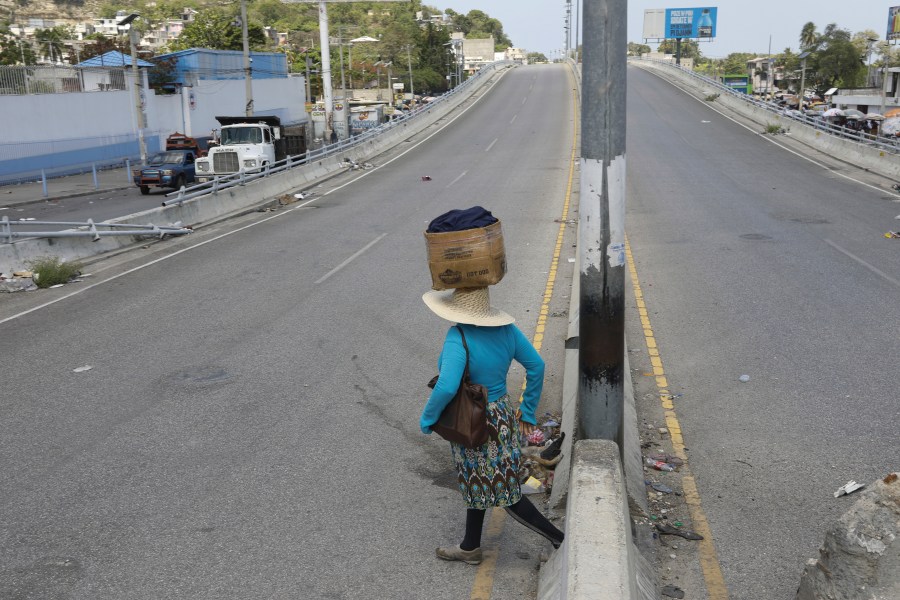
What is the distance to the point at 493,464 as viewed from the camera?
5.00 metres

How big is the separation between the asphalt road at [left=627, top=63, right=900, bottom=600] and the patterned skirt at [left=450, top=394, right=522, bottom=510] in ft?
4.88

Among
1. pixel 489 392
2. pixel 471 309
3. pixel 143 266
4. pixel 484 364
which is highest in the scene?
pixel 471 309

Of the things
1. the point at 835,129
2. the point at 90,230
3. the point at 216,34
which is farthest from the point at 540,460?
the point at 216,34

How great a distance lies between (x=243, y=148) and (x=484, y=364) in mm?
27778

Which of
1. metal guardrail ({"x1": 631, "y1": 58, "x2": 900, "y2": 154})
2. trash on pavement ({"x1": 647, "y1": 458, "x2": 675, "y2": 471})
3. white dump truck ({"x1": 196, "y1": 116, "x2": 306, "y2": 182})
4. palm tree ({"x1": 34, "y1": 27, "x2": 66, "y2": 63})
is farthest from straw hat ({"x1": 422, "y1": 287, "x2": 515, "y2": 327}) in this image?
palm tree ({"x1": 34, "y1": 27, "x2": 66, "y2": 63})

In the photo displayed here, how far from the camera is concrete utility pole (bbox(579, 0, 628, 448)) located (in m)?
5.78

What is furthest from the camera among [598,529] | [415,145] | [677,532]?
[415,145]

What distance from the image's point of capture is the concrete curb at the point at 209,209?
1612 cm

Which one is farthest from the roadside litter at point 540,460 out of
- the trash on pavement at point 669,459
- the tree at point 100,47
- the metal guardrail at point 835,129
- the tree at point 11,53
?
the tree at point 100,47

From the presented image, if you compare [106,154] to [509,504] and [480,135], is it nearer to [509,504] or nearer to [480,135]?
[480,135]

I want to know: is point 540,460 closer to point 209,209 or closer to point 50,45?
point 209,209

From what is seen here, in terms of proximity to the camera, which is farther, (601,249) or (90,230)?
(90,230)

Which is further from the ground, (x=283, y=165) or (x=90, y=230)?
(x=283, y=165)

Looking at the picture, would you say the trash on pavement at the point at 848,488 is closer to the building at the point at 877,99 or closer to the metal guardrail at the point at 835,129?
the metal guardrail at the point at 835,129
